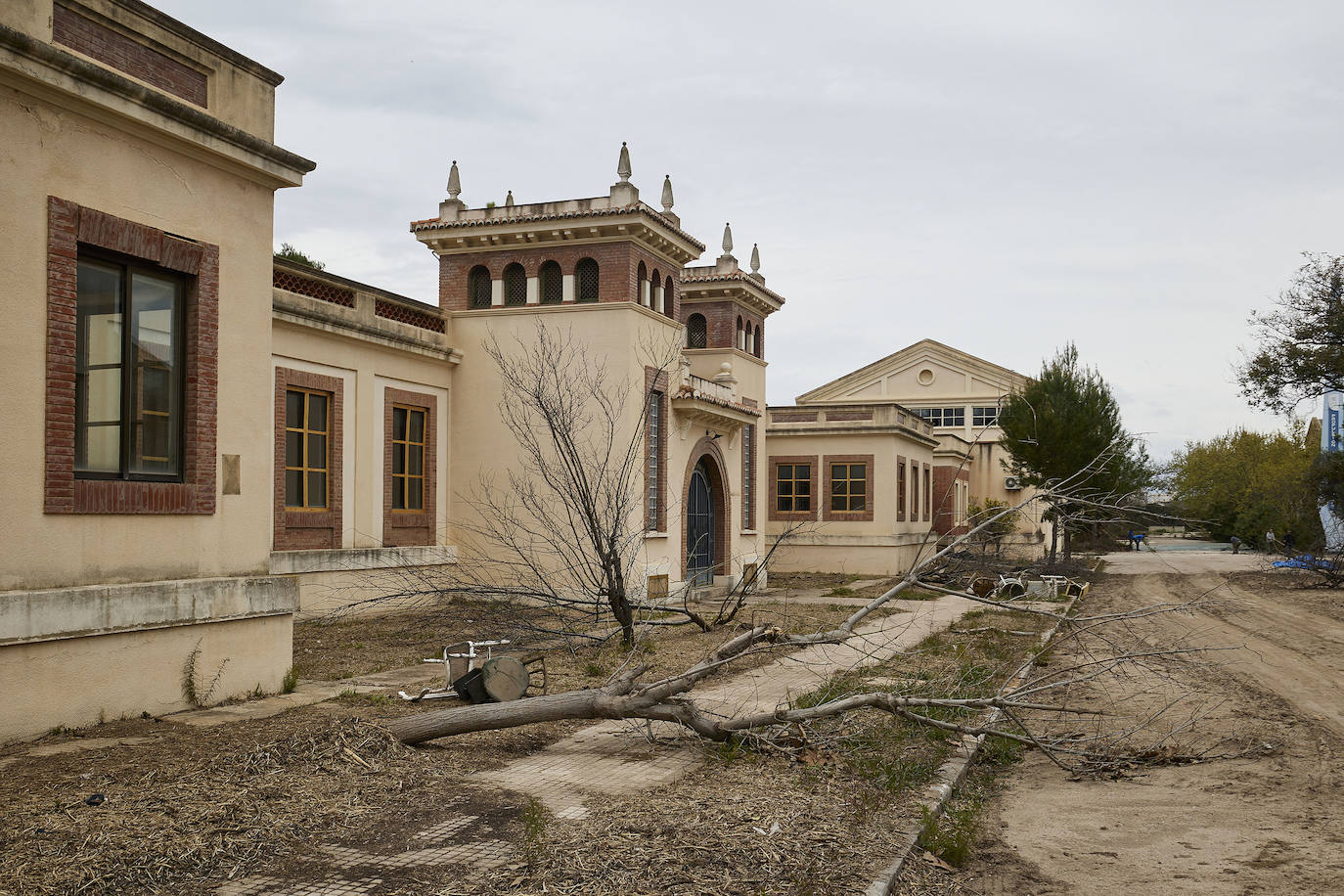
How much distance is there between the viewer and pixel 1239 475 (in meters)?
60.2

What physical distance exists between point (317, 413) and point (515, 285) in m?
5.12

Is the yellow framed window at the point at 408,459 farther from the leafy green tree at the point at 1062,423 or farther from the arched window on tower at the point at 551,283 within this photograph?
the leafy green tree at the point at 1062,423

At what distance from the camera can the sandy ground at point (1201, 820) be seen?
5.73 m

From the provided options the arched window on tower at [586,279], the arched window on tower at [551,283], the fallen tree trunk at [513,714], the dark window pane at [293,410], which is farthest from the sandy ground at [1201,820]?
the arched window on tower at [551,283]

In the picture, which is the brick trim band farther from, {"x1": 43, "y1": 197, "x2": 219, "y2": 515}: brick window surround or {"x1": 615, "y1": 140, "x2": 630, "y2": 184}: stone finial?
{"x1": 615, "y1": 140, "x2": 630, "y2": 184}: stone finial

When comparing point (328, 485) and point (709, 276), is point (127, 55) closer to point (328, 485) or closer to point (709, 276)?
point (328, 485)

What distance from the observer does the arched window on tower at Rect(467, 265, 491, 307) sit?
68.0 feet

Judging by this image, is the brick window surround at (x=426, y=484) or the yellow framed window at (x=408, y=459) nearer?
the brick window surround at (x=426, y=484)

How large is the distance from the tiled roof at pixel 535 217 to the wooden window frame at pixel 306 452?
500cm

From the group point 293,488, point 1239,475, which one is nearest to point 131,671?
point 293,488

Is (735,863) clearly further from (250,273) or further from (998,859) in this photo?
(250,273)

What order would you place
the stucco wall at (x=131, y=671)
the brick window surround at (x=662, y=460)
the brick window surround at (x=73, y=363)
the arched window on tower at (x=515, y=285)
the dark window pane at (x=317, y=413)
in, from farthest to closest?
the brick window surround at (x=662, y=460) → the arched window on tower at (x=515, y=285) → the dark window pane at (x=317, y=413) → the brick window surround at (x=73, y=363) → the stucco wall at (x=131, y=671)

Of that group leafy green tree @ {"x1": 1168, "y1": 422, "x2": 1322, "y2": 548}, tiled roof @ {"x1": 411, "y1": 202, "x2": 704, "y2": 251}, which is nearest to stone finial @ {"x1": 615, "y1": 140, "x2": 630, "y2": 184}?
tiled roof @ {"x1": 411, "y1": 202, "x2": 704, "y2": 251}

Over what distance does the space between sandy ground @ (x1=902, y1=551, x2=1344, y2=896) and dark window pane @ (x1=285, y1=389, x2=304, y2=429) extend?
11.8 metres
